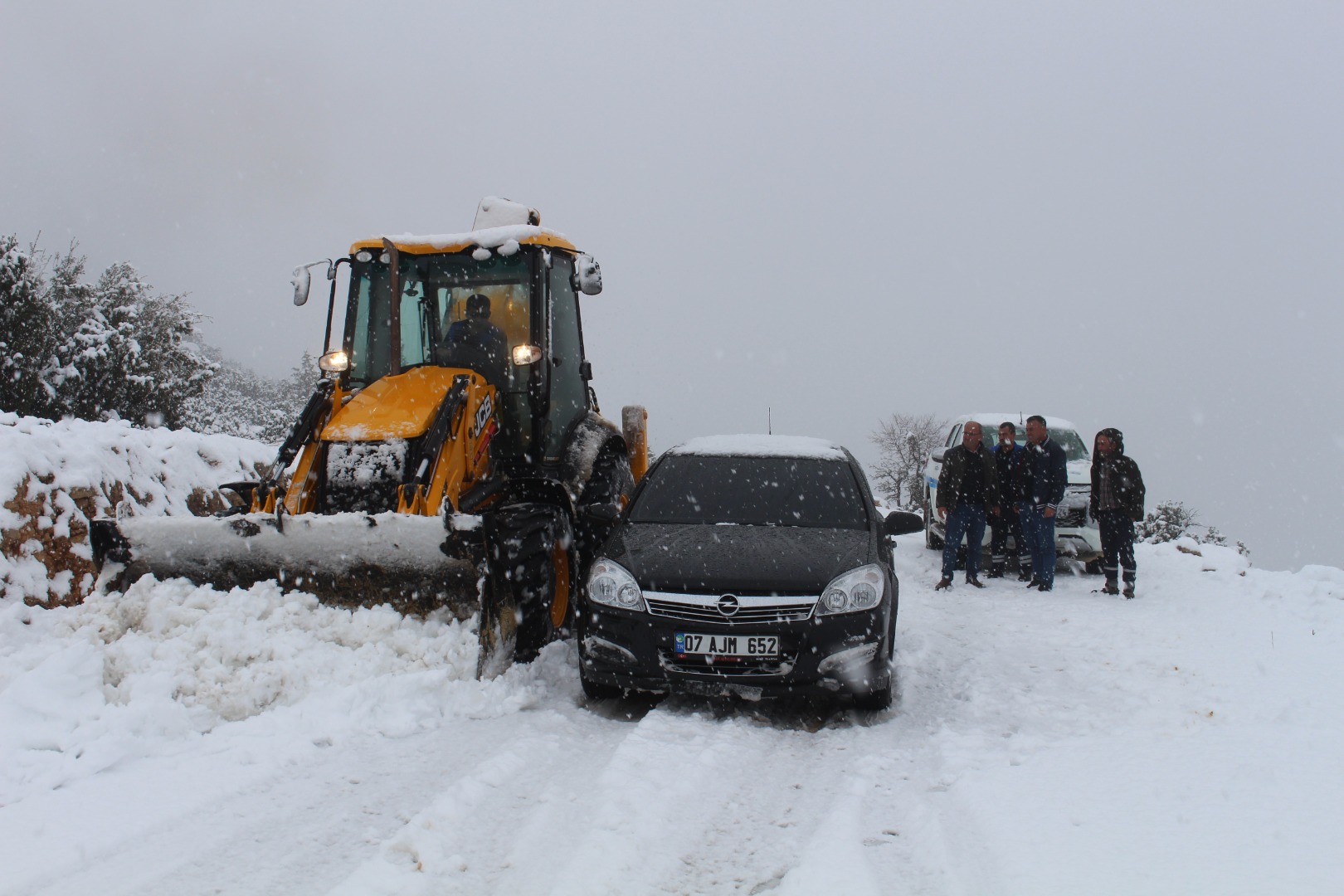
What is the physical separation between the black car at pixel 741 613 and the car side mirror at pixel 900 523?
1.19 ft

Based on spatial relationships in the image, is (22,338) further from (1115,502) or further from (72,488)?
(1115,502)

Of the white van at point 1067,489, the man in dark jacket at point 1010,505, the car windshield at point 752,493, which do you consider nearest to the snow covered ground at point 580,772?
the car windshield at point 752,493

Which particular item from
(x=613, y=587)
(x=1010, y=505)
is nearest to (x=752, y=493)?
(x=613, y=587)

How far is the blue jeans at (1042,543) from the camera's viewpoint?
32.6 feet

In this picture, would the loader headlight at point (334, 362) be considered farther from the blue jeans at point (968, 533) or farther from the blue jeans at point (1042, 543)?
the blue jeans at point (1042, 543)

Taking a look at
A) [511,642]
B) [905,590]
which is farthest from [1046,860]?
[905,590]

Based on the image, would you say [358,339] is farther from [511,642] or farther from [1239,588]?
[1239,588]

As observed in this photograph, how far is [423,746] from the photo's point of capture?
14.4 feet

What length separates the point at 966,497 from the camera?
1012cm

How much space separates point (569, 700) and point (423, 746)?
113 centimetres

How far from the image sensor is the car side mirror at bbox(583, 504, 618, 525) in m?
5.87

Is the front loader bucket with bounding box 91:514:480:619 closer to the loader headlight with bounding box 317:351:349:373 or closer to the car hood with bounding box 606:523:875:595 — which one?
the car hood with bounding box 606:523:875:595

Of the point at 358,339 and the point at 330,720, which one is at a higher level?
the point at 358,339

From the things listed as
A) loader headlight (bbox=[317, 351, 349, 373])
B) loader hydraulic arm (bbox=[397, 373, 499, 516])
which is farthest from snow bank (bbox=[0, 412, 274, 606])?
loader hydraulic arm (bbox=[397, 373, 499, 516])
